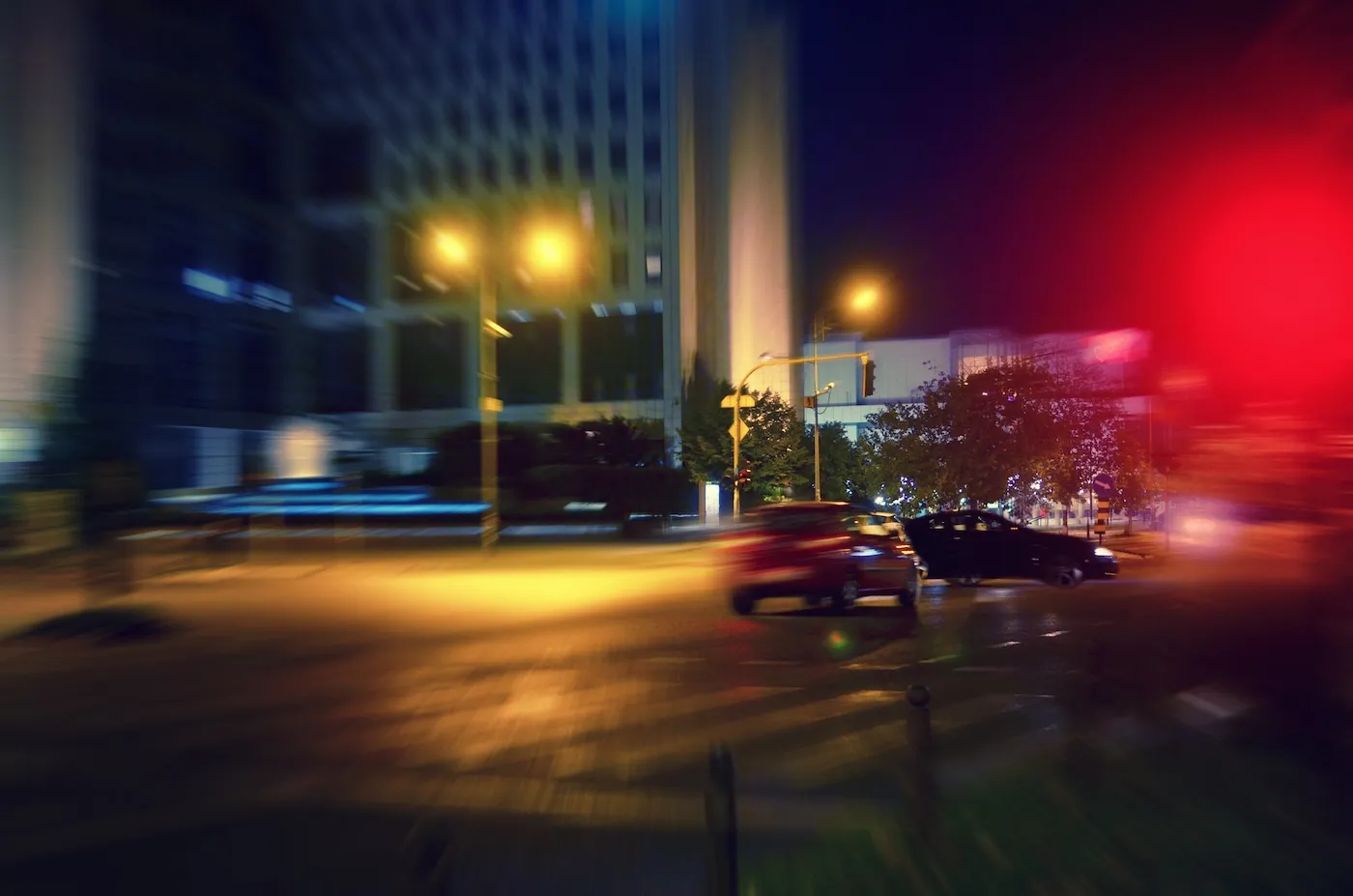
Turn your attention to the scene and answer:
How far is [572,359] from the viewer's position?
44.3 meters

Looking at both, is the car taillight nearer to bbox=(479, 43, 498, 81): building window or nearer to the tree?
the tree

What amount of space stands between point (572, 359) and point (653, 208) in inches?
361

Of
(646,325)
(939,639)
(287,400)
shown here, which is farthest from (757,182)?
(939,639)

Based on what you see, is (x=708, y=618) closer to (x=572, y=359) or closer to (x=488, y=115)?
(x=572, y=359)

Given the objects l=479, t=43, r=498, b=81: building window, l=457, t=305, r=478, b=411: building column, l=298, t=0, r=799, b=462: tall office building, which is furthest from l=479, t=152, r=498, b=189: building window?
l=457, t=305, r=478, b=411: building column

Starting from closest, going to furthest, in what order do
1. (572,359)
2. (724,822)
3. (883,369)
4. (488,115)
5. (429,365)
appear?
(724,822)
(488,115)
(572,359)
(429,365)
(883,369)

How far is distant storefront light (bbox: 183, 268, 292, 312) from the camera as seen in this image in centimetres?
3894

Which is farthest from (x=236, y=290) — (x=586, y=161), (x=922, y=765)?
(x=922, y=765)

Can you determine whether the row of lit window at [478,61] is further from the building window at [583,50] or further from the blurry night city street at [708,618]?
the blurry night city street at [708,618]

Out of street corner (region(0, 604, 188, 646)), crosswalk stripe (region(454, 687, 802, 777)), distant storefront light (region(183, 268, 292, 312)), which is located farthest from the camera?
distant storefront light (region(183, 268, 292, 312))

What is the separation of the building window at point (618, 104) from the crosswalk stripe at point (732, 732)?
4145 centimetres

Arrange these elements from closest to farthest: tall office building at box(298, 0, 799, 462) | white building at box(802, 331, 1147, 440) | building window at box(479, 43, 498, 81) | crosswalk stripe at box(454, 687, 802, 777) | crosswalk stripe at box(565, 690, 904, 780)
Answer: crosswalk stripe at box(565, 690, 904, 780) < crosswalk stripe at box(454, 687, 802, 777) < white building at box(802, 331, 1147, 440) < tall office building at box(298, 0, 799, 462) < building window at box(479, 43, 498, 81)

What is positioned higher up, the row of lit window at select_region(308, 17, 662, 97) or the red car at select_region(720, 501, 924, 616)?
the row of lit window at select_region(308, 17, 662, 97)

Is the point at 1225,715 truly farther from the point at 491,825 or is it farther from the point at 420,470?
the point at 420,470
